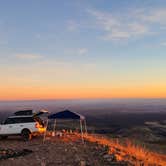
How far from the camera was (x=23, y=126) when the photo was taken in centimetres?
3073

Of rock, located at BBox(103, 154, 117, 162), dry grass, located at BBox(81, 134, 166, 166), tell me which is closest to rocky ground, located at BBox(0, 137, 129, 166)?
rock, located at BBox(103, 154, 117, 162)

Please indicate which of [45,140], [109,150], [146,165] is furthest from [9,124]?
[146,165]

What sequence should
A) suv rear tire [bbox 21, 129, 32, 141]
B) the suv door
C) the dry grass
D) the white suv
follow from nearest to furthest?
the dry grass, suv rear tire [bbox 21, 129, 32, 141], the white suv, the suv door

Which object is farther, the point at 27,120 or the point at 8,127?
the point at 8,127

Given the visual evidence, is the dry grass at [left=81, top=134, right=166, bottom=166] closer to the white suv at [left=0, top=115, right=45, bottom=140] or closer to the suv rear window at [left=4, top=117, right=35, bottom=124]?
the white suv at [left=0, top=115, right=45, bottom=140]

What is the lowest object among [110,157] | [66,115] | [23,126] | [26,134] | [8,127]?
[110,157]

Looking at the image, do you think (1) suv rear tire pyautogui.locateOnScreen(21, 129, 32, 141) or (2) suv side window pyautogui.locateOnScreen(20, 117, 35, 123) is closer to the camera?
(1) suv rear tire pyautogui.locateOnScreen(21, 129, 32, 141)

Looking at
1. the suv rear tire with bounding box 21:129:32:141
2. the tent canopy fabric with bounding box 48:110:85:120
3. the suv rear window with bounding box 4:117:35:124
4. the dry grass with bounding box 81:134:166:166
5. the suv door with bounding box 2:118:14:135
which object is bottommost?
the dry grass with bounding box 81:134:166:166

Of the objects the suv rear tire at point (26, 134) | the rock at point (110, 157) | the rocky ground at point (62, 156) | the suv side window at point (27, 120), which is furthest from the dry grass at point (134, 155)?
the suv side window at point (27, 120)

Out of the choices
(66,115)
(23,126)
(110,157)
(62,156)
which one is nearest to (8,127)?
(23,126)

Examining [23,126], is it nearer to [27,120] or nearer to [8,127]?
[27,120]

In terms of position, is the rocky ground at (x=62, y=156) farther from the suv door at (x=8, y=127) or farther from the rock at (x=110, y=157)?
the suv door at (x=8, y=127)

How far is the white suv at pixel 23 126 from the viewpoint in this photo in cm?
3058

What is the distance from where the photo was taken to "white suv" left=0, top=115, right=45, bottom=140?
3058cm
